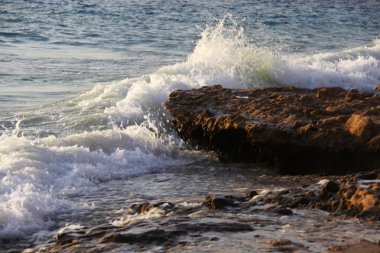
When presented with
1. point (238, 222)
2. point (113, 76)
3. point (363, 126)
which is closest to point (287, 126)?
point (363, 126)

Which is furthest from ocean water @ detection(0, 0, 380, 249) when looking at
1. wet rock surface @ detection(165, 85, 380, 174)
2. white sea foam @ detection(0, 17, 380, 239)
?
A: wet rock surface @ detection(165, 85, 380, 174)

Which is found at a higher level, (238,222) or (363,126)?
(363,126)

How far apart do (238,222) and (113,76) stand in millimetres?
8082

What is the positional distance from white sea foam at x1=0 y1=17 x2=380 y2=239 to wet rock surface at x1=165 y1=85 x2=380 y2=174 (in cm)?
48

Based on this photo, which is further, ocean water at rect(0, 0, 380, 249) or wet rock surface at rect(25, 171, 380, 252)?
ocean water at rect(0, 0, 380, 249)

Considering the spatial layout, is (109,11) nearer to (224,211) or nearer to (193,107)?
(193,107)

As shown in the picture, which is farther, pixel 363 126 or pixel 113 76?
pixel 113 76

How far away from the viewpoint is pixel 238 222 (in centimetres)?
477

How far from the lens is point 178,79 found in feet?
32.2

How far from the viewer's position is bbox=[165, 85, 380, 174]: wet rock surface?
241 inches

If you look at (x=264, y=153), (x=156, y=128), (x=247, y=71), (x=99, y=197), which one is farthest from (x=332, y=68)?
(x=99, y=197)

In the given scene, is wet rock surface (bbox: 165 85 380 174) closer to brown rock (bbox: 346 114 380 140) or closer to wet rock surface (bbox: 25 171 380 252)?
brown rock (bbox: 346 114 380 140)

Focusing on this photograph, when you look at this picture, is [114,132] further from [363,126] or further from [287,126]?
[363,126]

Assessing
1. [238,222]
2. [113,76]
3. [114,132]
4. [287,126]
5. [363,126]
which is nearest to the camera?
[238,222]
